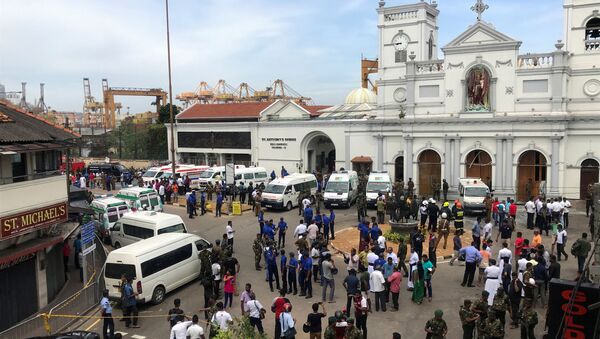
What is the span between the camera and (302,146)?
43.1m

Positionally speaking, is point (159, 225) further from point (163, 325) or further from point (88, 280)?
point (163, 325)

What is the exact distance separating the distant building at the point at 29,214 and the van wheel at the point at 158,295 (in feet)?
11.9

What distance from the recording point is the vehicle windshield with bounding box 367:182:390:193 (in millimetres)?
30188

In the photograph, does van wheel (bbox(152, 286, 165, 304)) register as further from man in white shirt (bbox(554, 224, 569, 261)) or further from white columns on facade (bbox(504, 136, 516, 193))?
white columns on facade (bbox(504, 136, 516, 193))

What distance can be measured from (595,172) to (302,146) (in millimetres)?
21591

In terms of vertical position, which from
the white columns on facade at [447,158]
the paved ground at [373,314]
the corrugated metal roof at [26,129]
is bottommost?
the paved ground at [373,314]

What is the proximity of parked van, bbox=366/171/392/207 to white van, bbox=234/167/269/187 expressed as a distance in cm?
866

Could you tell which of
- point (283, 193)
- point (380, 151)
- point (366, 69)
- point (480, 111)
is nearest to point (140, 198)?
point (283, 193)

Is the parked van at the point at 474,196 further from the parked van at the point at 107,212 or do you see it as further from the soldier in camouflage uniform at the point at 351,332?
the soldier in camouflage uniform at the point at 351,332

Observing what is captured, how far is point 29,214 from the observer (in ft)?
49.4

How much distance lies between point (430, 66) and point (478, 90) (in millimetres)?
3824

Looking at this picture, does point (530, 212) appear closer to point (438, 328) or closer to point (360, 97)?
point (438, 328)

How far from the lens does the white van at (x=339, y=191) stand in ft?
98.3

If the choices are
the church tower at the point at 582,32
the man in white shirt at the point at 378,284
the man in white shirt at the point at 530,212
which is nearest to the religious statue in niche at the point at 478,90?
the church tower at the point at 582,32
